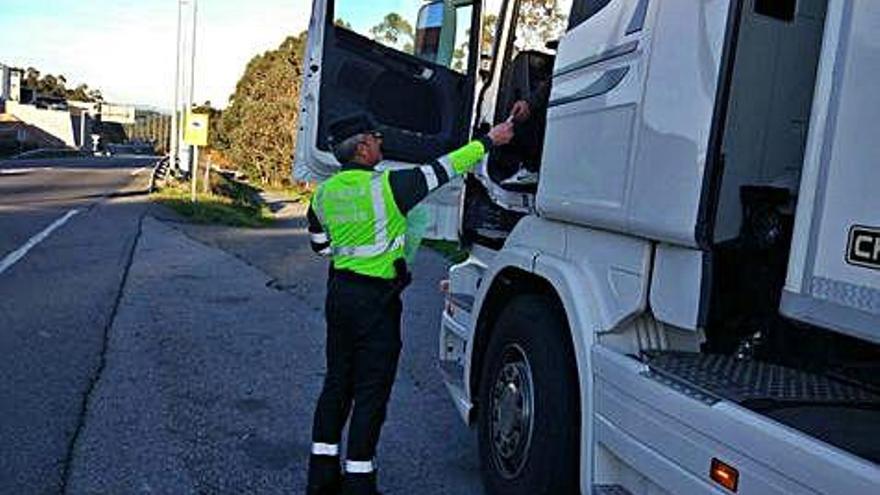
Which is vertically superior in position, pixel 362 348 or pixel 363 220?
pixel 363 220

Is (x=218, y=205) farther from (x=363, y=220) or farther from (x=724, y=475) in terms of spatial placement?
(x=724, y=475)

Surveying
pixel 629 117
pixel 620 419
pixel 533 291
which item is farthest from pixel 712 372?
pixel 533 291

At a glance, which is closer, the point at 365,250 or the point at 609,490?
the point at 609,490

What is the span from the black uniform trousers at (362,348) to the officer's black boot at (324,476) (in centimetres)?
9

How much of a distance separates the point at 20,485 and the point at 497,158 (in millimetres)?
2877

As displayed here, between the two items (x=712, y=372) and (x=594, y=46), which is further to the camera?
(x=594, y=46)

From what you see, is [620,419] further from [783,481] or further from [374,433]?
[374,433]

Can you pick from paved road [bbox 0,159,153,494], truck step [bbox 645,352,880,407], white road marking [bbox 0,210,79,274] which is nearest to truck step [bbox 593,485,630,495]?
truck step [bbox 645,352,880,407]

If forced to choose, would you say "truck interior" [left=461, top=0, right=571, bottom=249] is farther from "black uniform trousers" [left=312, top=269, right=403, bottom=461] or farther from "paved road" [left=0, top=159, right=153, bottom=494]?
"paved road" [left=0, top=159, right=153, bottom=494]

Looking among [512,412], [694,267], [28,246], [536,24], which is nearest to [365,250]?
[512,412]

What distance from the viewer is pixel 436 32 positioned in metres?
5.79

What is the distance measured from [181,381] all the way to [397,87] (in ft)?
8.91

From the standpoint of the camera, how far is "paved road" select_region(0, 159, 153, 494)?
17.5 ft

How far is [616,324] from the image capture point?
3.49 metres
